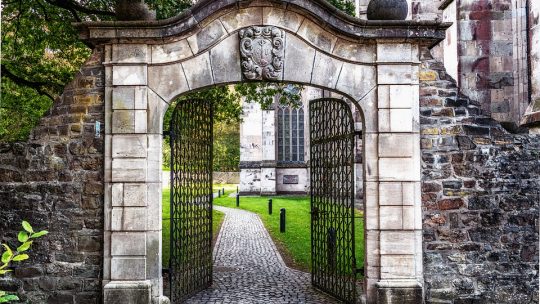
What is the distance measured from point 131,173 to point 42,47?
690 cm

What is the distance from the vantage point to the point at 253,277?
8.87 meters

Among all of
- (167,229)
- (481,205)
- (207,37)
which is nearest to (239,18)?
(207,37)

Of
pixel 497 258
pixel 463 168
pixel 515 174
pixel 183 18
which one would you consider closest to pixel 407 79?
pixel 463 168

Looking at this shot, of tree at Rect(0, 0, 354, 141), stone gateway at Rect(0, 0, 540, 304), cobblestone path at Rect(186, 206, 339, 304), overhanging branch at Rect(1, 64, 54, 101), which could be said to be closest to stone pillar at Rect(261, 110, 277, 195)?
cobblestone path at Rect(186, 206, 339, 304)

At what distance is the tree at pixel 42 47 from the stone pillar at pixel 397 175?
4.60 m

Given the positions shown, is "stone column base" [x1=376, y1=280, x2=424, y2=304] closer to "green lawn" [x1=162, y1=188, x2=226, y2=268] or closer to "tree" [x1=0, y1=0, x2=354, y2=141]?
"green lawn" [x1=162, y1=188, x2=226, y2=268]

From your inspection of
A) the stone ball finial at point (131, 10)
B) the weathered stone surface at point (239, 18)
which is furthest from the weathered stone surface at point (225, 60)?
the stone ball finial at point (131, 10)

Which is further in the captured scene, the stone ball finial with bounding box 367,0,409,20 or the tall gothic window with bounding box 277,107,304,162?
the tall gothic window with bounding box 277,107,304,162

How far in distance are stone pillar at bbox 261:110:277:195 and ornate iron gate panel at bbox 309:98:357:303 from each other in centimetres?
2032

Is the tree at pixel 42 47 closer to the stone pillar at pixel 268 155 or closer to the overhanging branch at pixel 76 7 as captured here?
the overhanging branch at pixel 76 7

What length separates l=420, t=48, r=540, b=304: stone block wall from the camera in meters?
6.41

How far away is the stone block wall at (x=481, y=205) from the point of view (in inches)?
252

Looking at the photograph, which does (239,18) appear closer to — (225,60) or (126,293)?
(225,60)

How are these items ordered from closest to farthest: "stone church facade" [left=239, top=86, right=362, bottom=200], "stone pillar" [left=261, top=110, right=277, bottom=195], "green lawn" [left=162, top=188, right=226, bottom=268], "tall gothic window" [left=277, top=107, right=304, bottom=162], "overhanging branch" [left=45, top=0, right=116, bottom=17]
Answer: "green lawn" [left=162, top=188, right=226, bottom=268] → "overhanging branch" [left=45, top=0, right=116, bottom=17] → "stone pillar" [left=261, top=110, right=277, bottom=195] → "stone church facade" [left=239, top=86, right=362, bottom=200] → "tall gothic window" [left=277, top=107, right=304, bottom=162]
